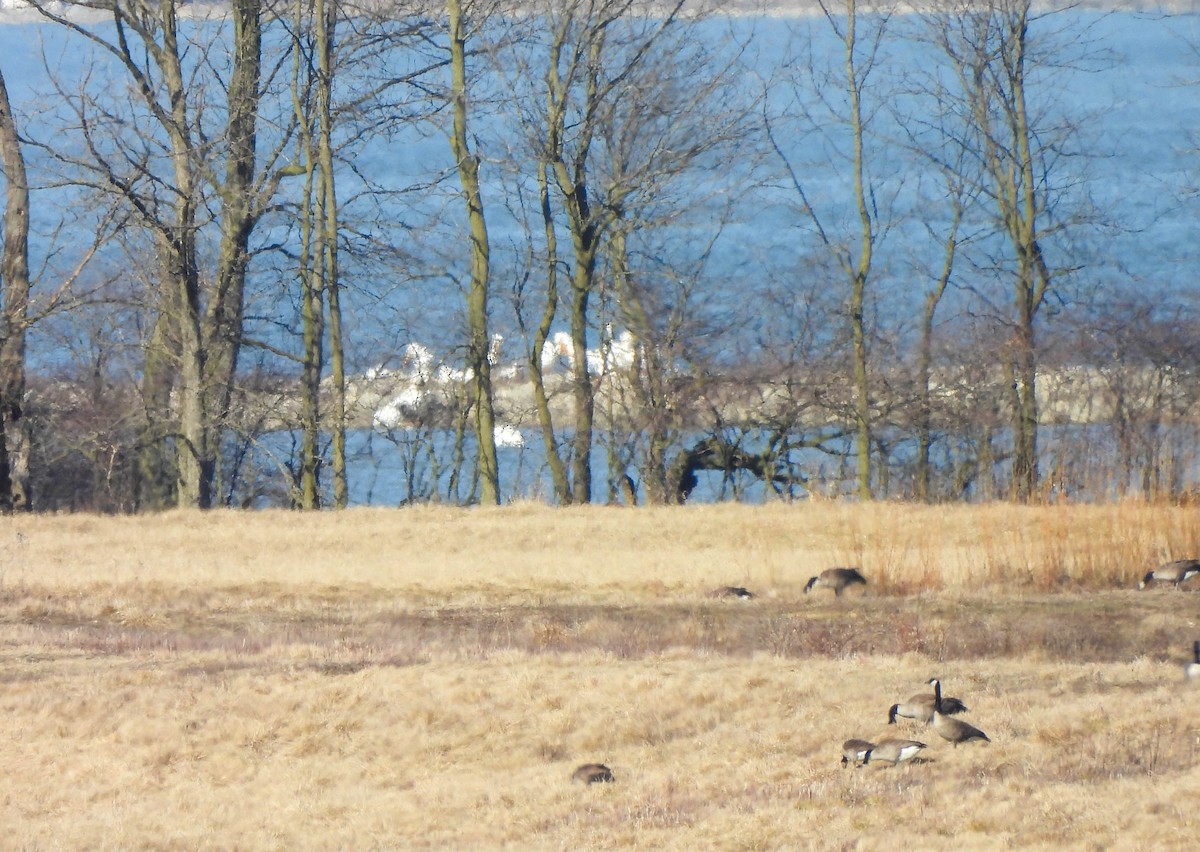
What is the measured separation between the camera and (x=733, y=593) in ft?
46.9

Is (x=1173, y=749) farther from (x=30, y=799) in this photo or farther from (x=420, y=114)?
(x=420, y=114)

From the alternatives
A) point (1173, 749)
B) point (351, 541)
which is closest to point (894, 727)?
point (1173, 749)

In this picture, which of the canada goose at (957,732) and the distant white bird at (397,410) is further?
the distant white bird at (397,410)

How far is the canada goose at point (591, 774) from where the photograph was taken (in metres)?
7.82

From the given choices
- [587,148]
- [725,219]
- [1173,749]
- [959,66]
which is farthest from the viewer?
[725,219]

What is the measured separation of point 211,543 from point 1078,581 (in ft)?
35.6

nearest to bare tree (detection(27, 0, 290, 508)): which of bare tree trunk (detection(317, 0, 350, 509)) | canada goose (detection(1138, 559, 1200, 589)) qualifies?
bare tree trunk (detection(317, 0, 350, 509))

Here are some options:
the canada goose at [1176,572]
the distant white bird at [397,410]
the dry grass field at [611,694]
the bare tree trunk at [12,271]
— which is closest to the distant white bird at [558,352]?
the distant white bird at [397,410]

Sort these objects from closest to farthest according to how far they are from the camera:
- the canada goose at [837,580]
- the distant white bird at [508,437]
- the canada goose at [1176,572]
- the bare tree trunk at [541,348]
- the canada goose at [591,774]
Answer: the canada goose at [591,774] < the canada goose at [1176,572] < the canada goose at [837,580] < the bare tree trunk at [541,348] < the distant white bird at [508,437]

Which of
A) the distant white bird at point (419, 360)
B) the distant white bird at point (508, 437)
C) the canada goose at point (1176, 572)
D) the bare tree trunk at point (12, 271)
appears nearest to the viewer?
the canada goose at point (1176, 572)

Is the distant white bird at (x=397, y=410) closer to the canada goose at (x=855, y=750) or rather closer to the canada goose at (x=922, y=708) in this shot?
the canada goose at (x=922, y=708)

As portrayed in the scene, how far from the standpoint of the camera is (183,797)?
812cm

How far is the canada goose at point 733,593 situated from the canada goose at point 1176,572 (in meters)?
3.95

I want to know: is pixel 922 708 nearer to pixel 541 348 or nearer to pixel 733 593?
pixel 733 593
